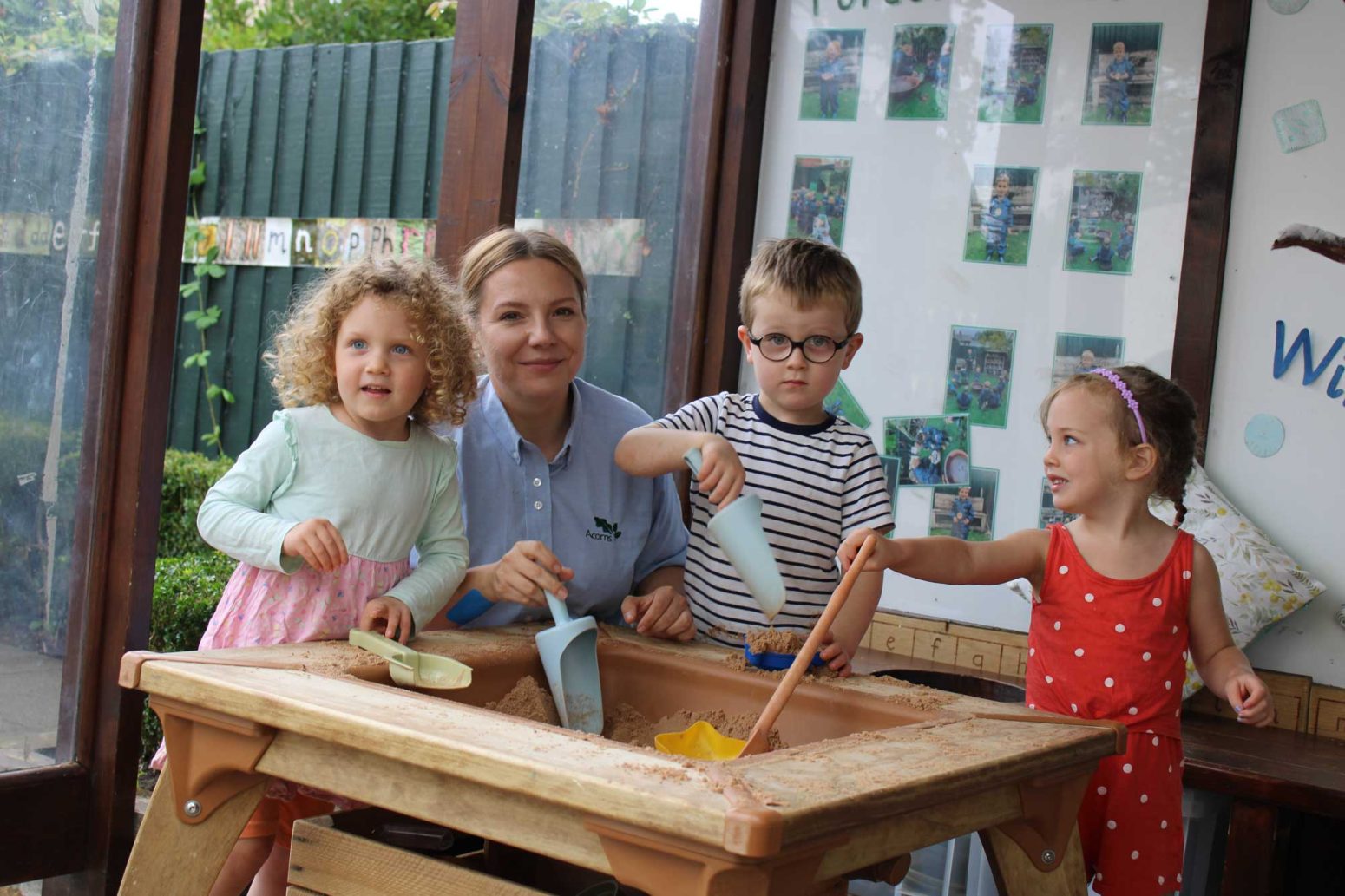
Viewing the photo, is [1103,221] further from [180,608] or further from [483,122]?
[180,608]

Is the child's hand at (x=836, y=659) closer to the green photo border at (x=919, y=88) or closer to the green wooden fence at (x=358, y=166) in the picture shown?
the green wooden fence at (x=358, y=166)

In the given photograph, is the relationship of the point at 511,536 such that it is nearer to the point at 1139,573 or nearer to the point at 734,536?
the point at 734,536

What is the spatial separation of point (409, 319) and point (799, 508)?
0.68m

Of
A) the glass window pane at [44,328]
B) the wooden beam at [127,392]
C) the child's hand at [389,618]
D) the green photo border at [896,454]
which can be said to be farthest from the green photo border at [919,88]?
the child's hand at [389,618]

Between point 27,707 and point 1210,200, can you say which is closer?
point 27,707

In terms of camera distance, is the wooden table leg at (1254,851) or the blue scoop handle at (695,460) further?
the wooden table leg at (1254,851)

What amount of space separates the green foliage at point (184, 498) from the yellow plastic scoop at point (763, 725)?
367cm

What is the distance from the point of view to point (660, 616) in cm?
199

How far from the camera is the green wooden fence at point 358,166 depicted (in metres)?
3.37

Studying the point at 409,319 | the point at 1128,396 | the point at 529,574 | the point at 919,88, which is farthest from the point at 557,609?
the point at 919,88

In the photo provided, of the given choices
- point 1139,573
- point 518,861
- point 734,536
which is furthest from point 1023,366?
point 518,861

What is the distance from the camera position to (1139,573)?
6.81ft

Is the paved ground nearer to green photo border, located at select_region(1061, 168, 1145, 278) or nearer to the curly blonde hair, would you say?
the curly blonde hair

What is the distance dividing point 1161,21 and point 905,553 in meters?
1.78
